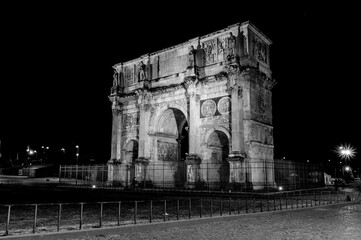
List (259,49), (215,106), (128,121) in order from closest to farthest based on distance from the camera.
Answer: (215,106) < (259,49) < (128,121)

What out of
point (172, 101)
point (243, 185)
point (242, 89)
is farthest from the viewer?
point (172, 101)

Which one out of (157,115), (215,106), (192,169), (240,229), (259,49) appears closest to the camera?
(240,229)

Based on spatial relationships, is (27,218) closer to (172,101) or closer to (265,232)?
(265,232)

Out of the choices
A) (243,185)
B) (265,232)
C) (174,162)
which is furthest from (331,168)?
(265,232)

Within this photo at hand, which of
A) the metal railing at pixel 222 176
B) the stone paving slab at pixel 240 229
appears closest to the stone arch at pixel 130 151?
the metal railing at pixel 222 176

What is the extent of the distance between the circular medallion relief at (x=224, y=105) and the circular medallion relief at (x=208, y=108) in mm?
536

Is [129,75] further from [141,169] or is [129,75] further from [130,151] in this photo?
[141,169]

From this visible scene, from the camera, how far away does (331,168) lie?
6475 cm

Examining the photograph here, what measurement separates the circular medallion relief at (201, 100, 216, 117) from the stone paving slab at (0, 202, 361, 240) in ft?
54.4

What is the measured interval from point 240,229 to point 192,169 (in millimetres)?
17856

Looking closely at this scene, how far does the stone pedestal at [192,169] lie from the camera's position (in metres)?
25.9

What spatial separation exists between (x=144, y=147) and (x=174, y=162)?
10.7 feet

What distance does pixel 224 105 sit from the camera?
26250mm

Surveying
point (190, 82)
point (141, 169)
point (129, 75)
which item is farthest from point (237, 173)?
point (129, 75)
